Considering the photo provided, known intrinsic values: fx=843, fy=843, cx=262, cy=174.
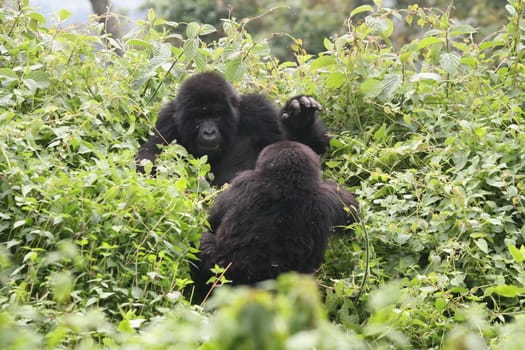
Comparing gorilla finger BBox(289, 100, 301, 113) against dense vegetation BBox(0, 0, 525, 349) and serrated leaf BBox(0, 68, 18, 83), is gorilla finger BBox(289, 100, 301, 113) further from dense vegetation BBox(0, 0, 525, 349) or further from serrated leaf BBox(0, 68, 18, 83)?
serrated leaf BBox(0, 68, 18, 83)

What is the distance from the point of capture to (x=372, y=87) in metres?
5.72

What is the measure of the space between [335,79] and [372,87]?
0.26 metres

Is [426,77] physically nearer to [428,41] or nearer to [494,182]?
[428,41]

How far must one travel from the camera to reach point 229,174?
18.9ft

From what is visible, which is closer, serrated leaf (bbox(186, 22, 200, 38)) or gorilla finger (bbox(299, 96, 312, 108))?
gorilla finger (bbox(299, 96, 312, 108))

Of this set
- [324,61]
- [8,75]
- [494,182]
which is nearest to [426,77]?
[324,61]

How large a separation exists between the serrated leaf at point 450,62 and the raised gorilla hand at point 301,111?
2.93 feet

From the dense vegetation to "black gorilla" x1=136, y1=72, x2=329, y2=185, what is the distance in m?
0.17

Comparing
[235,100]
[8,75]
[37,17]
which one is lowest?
[235,100]

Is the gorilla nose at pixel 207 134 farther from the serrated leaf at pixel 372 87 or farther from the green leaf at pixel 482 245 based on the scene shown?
the green leaf at pixel 482 245

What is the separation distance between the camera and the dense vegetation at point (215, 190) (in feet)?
12.7

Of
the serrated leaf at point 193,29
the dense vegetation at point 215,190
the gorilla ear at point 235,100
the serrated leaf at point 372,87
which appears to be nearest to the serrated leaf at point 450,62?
the dense vegetation at point 215,190

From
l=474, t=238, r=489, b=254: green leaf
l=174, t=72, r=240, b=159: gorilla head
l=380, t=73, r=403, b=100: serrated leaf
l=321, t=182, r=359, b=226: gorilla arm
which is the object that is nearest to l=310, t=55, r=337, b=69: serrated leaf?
l=380, t=73, r=403, b=100: serrated leaf

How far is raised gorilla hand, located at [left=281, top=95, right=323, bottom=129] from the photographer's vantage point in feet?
18.3
